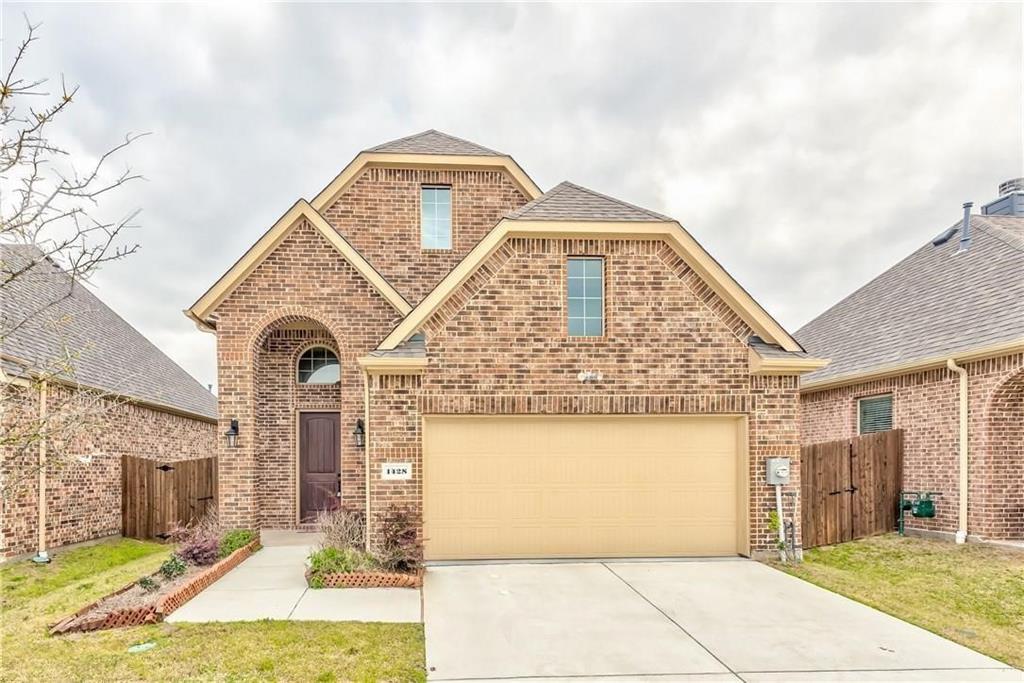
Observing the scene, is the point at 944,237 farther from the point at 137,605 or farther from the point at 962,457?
the point at 137,605

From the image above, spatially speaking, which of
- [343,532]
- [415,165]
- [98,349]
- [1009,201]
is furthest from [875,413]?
[98,349]

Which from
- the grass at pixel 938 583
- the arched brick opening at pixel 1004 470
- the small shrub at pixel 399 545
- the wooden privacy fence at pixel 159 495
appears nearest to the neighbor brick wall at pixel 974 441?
the arched brick opening at pixel 1004 470

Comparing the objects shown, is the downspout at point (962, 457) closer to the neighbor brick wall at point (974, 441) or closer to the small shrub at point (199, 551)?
the neighbor brick wall at point (974, 441)

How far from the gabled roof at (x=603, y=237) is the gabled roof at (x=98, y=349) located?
456cm

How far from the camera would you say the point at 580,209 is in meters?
10.1

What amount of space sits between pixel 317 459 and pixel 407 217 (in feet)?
17.8

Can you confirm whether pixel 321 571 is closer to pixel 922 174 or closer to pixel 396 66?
pixel 396 66

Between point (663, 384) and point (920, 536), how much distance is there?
19.1ft

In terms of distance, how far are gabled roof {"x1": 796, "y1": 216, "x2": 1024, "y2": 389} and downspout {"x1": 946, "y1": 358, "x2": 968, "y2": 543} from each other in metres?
0.50

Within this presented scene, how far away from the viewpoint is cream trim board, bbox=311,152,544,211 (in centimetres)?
1312

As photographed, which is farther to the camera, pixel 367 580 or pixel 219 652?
pixel 367 580

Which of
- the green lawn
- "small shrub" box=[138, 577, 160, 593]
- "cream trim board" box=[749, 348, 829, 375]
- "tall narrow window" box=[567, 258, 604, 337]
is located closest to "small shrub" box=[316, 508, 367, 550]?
"small shrub" box=[138, 577, 160, 593]

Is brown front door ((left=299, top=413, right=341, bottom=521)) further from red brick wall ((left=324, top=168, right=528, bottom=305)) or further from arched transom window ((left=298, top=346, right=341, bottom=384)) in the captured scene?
red brick wall ((left=324, top=168, right=528, bottom=305))

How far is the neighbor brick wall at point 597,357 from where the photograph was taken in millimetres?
9547
